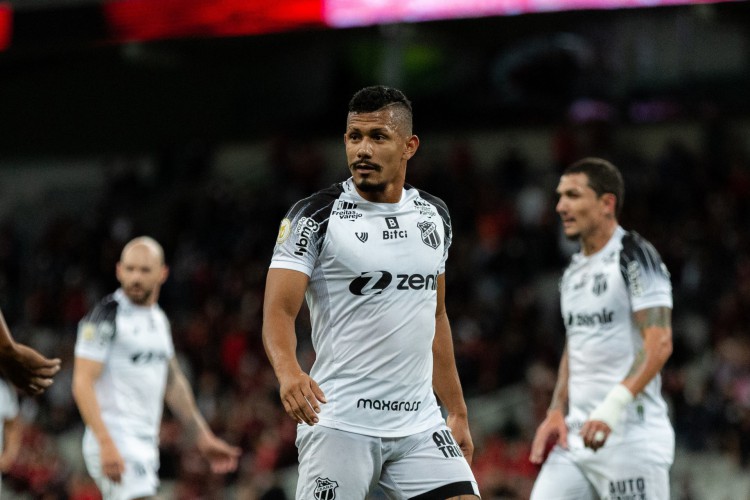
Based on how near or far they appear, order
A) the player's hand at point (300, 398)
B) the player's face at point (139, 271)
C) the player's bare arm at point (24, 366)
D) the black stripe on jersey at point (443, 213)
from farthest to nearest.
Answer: the player's face at point (139, 271) < the black stripe on jersey at point (443, 213) < the player's hand at point (300, 398) < the player's bare arm at point (24, 366)

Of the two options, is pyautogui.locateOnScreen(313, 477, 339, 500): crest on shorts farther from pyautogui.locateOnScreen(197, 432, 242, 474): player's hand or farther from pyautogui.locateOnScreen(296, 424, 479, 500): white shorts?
pyautogui.locateOnScreen(197, 432, 242, 474): player's hand

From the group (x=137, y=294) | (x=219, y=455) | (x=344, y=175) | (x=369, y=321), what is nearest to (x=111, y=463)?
(x=219, y=455)

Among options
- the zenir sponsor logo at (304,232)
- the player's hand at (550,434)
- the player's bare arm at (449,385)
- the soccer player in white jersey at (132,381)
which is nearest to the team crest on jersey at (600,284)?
the player's hand at (550,434)

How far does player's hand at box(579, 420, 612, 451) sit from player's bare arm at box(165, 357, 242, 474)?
283cm

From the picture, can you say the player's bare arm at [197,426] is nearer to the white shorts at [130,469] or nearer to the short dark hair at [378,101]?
the white shorts at [130,469]

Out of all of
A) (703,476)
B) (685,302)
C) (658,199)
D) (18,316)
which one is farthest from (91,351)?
(18,316)

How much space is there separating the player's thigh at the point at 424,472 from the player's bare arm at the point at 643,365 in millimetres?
1100

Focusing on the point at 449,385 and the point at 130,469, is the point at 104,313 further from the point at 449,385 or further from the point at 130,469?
the point at 449,385

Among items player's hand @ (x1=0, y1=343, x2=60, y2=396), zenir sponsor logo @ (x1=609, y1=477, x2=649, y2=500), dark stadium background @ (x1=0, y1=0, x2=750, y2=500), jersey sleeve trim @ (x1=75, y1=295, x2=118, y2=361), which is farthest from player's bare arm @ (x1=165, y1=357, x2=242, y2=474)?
player's hand @ (x1=0, y1=343, x2=60, y2=396)

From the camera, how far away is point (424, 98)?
22.7 metres

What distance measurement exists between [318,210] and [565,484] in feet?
8.44

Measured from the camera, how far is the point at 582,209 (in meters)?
7.35

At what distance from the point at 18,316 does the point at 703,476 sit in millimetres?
12805

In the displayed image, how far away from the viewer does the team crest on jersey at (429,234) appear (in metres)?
5.73
